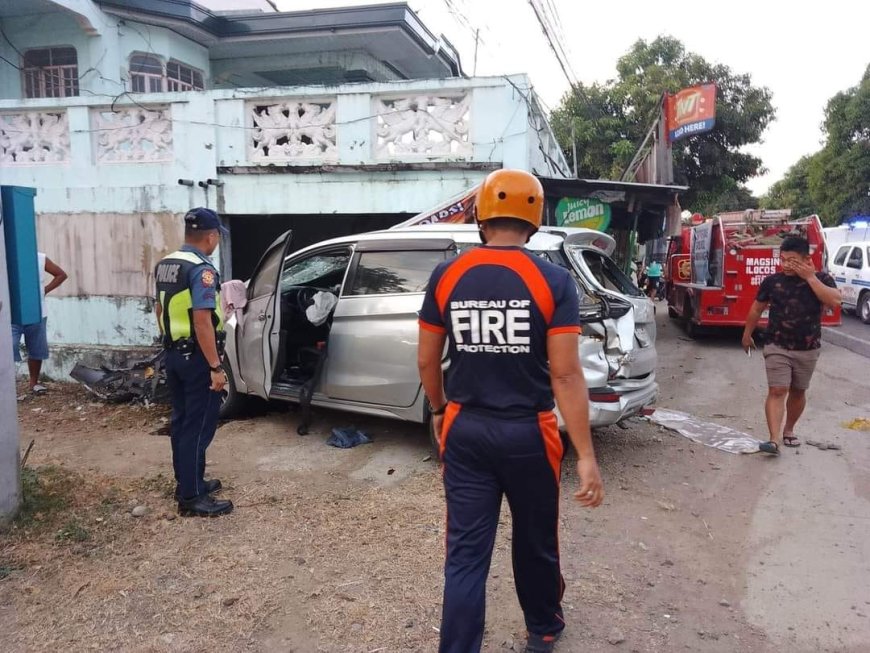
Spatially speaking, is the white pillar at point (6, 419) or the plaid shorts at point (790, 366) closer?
the white pillar at point (6, 419)

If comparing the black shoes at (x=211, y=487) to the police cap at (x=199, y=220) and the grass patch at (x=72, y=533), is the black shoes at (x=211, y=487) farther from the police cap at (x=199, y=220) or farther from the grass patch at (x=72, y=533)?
the police cap at (x=199, y=220)

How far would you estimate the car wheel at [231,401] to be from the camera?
5.86m

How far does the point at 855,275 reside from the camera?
14484 millimetres

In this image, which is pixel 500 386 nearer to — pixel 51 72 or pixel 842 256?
pixel 51 72

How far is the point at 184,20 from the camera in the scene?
32.6 ft

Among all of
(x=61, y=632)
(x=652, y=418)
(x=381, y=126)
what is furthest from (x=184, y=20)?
(x=61, y=632)

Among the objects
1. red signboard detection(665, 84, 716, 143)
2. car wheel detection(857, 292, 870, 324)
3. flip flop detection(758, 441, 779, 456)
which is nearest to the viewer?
flip flop detection(758, 441, 779, 456)

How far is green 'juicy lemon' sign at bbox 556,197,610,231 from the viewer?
7.50 meters

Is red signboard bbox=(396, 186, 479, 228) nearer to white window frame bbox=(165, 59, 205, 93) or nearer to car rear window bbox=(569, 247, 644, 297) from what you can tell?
car rear window bbox=(569, 247, 644, 297)

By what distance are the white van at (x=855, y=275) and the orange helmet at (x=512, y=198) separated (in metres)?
14.4

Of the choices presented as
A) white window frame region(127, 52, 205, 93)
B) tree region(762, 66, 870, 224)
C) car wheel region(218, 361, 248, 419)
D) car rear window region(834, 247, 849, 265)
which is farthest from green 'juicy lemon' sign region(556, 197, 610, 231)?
tree region(762, 66, 870, 224)

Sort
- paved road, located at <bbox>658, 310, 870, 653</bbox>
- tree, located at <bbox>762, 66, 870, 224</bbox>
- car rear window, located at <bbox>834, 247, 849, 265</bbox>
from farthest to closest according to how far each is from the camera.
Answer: tree, located at <bbox>762, 66, 870, 224</bbox> < car rear window, located at <bbox>834, 247, 849, 265</bbox> < paved road, located at <bbox>658, 310, 870, 653</bbox>

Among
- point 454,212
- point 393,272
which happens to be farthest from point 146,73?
point 393,272

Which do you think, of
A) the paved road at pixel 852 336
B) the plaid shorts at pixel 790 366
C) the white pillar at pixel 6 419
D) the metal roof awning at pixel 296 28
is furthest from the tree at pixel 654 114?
the white pillar at pixel 6 419
